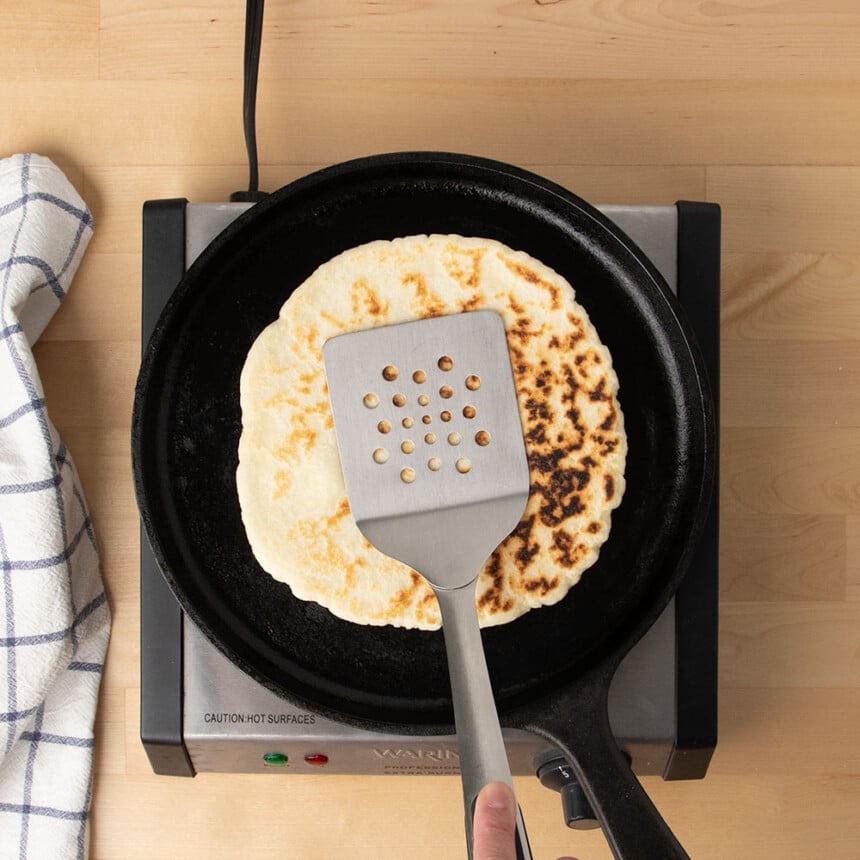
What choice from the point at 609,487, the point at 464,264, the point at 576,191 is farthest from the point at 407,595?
the point at 576,191

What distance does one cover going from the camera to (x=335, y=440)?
809mm

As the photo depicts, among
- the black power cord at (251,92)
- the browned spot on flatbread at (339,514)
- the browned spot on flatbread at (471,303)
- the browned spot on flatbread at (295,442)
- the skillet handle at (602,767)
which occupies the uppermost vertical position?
the black power cord at (251,92)

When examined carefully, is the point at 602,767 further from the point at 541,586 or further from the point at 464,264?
the point at 464,264

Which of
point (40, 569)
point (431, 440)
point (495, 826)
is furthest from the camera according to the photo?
point (40, 569)

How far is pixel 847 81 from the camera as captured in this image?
1.00 metres

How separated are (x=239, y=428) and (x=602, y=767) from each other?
1.43ft

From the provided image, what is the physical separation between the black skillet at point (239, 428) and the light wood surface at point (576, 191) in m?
0.16

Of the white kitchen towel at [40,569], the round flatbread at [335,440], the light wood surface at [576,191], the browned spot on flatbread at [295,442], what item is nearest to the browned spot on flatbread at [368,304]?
the round flatbread at [335,440]

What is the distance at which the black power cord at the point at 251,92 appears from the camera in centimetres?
89

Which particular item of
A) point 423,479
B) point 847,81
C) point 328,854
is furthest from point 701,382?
point 328,854

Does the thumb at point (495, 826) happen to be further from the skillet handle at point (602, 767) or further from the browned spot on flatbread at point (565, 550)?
the browned spot on flatbread at point (565, 550)

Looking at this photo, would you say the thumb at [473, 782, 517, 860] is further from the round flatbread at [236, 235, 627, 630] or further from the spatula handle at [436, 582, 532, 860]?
the round flatbread at [236, 235, 627, 630]

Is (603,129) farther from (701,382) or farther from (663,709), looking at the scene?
(663,709)

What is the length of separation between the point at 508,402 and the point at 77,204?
54 centimetres
